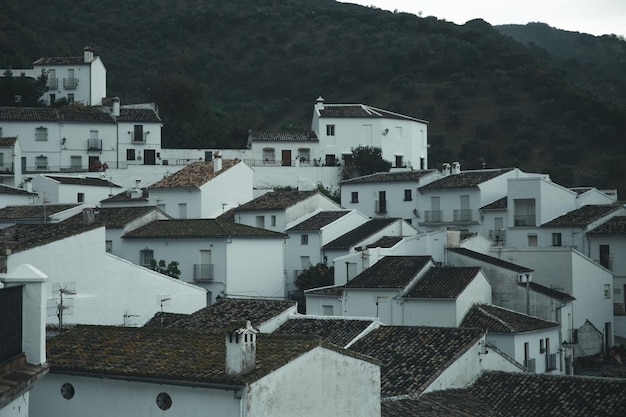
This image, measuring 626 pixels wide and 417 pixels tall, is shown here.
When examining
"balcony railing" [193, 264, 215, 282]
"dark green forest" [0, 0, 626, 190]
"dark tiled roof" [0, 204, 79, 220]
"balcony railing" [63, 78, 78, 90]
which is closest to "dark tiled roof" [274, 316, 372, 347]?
"balcony railing" [193, 264, 215, 282]

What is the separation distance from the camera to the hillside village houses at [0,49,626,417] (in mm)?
22516

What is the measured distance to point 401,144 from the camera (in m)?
80.9

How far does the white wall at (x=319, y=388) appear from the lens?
20594 millimetres

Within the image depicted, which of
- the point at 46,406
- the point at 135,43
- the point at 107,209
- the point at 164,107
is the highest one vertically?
the point at 135,43

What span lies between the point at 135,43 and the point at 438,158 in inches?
1984

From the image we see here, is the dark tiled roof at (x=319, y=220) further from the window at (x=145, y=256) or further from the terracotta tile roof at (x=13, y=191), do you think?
the terracotta tile roof at (x=13, y=191)

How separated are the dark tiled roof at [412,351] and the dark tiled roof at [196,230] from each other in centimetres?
1739

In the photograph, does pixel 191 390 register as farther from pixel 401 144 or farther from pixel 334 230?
pixel 401 144

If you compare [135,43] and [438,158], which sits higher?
[135,43]

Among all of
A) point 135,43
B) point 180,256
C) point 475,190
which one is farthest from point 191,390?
point 135,43

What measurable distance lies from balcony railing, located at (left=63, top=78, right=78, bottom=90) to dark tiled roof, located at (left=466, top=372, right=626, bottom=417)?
58428 mm

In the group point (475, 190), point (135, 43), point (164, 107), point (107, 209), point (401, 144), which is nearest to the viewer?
point (107, 209)

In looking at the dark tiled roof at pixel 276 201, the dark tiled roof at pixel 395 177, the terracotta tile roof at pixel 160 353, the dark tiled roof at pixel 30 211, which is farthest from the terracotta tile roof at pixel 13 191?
the terracotta tile roof at pixel 160 353

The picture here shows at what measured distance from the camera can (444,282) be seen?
140 feet
